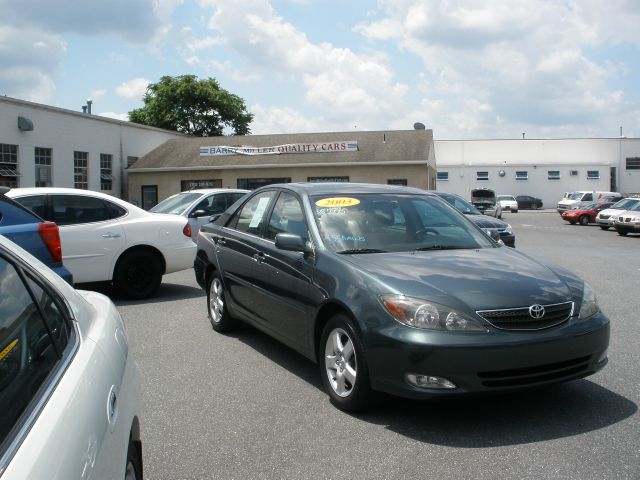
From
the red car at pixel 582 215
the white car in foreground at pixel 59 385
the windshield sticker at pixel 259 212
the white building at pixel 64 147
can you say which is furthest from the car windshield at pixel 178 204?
the red car at pixel 582 215

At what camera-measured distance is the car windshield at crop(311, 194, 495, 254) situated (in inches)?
205

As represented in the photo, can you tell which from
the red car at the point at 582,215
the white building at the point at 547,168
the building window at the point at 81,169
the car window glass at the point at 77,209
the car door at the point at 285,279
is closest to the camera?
the car door at the point at 285,279

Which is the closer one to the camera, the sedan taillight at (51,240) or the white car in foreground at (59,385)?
the white car in foreground at (59,385)

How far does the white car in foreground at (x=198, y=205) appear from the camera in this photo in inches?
562

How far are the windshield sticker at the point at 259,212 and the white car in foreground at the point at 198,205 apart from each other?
7686 mm

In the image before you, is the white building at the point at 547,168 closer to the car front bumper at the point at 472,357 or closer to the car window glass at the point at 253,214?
the car window glass at the point at 253,214

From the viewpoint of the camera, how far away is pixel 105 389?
2203mm

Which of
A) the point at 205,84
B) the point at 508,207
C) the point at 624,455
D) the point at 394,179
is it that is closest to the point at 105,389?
the point at 624,455

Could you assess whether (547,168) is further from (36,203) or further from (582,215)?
(36,203)

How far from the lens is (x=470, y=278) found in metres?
4.45

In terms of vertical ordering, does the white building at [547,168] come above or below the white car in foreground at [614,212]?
above

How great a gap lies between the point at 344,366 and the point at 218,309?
2806 mm

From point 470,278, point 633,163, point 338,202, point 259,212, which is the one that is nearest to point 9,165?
point 259,212

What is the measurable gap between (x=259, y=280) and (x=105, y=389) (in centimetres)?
367
